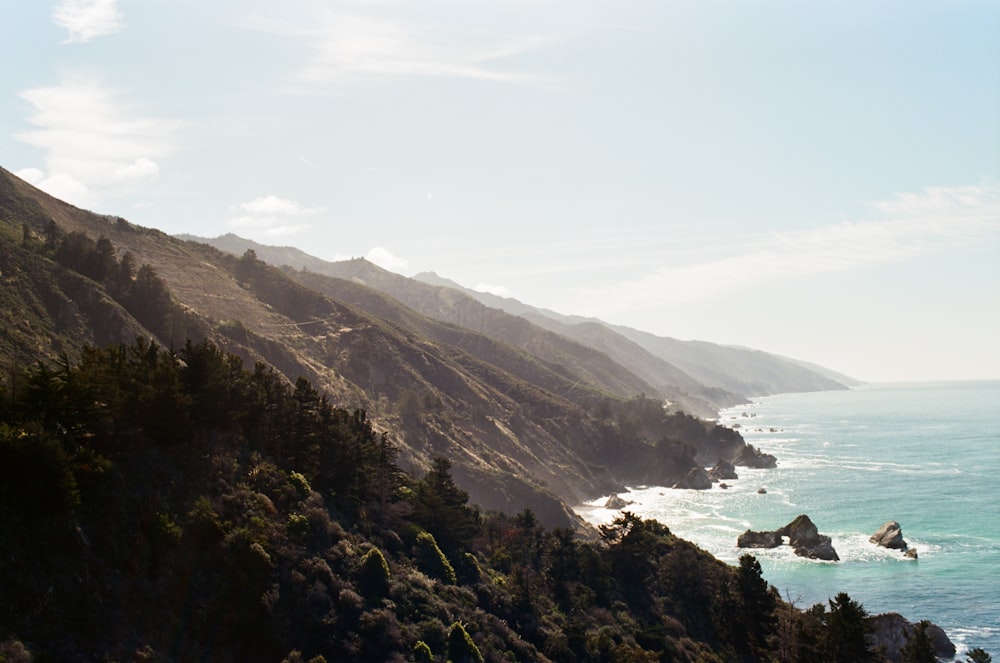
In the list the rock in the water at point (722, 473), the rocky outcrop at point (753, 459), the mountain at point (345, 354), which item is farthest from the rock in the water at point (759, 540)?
the rocky outcrop at point (753, 459)

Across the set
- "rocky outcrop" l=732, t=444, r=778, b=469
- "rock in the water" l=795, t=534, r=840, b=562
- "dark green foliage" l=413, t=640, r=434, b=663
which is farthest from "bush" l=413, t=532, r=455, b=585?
"rocky outcrop" l=732, t=444, r=778, b=469

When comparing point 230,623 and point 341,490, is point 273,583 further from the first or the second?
point 341,490

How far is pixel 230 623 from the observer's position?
28891 millimetres

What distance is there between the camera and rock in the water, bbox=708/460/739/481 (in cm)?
14180

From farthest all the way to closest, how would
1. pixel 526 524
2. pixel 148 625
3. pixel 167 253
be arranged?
pixel 167 253 → pixel 526 524 → pixel 148 625

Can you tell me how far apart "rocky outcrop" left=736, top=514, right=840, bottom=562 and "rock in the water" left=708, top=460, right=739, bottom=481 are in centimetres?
4850

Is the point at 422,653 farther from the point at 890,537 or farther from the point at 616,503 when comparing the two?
the point at 616,503

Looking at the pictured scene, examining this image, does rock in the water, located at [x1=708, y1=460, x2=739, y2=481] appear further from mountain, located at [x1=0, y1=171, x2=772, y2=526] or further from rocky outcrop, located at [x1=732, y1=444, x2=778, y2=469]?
rocky outcrop, located at [x1=732, y1=444, x2=778, y2=469]

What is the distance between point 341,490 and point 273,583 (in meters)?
13.7

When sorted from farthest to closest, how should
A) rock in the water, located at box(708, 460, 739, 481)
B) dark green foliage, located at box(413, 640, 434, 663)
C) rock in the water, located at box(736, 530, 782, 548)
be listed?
rock in the water, located at box(708, 460, 739, 481)
rock in the water, located at box(736, 530, 782, 548)
dark green foliage, located at box(413, 640, 434, 663)

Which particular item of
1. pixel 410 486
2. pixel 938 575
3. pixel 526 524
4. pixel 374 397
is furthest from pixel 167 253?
pixel 938 575

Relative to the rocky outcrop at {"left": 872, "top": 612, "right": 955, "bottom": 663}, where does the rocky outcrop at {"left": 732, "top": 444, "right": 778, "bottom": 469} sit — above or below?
above

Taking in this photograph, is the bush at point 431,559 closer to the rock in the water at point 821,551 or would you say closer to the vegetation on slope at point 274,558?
the vegetation on slope at point 274,558

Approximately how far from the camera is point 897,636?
54.1m
